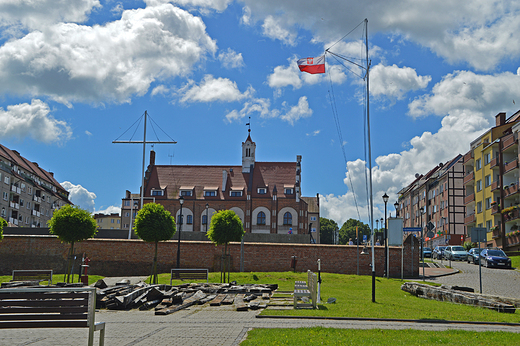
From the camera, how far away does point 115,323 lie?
1232cm

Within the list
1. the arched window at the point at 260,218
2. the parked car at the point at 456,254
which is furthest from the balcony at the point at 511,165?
the arched window at the point at 260,218

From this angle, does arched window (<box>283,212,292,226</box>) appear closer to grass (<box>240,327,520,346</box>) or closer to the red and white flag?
the red and white flag

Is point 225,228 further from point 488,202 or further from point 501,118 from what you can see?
point 501,118

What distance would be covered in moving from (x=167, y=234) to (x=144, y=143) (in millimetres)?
27654

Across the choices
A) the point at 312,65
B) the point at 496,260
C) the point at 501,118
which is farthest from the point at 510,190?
the point at 312,65

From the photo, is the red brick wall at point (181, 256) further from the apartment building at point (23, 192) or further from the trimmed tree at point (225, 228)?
the apartment building at point (23, 192)

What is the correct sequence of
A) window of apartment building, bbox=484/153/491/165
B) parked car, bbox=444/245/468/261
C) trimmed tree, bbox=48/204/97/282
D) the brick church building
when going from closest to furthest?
trimmed tree, bbox=48/204/97/282
parked car, bbox=444/245/468/261
window of apartment building, bbox=484/153/491/165
the brick church building

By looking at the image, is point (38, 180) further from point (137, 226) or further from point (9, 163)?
point (137, 226)

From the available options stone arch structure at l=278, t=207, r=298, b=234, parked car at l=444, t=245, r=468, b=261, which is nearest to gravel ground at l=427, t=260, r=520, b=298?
parked car at l=444, t=245, r=468, b=261

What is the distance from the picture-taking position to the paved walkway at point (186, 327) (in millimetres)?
9203

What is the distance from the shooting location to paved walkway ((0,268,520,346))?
362 inches

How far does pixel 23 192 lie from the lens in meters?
77.6

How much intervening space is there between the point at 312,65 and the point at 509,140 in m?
39.4

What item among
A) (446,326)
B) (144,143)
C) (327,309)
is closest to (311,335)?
(446,326)
